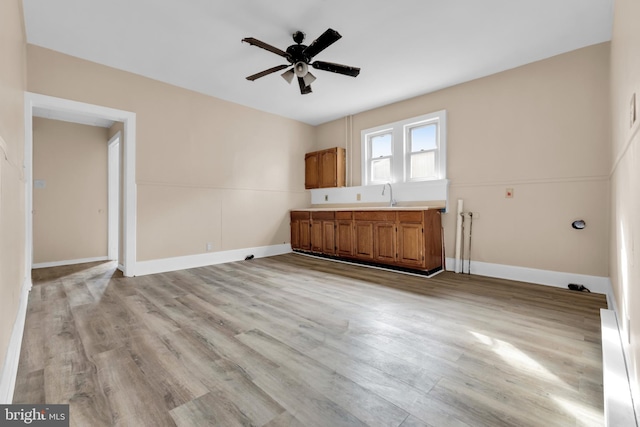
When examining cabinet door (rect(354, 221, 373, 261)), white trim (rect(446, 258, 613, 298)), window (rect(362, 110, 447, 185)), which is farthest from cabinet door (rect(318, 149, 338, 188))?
white trim (rect(446, 258, 613, 298))

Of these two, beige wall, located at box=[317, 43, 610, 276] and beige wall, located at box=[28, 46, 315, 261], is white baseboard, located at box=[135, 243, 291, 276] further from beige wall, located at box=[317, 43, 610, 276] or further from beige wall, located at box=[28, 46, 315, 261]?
beige wall, located at box=[317, 43, 610, 276]

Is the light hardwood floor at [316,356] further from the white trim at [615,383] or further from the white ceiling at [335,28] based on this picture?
the white ceiling at [335,28]

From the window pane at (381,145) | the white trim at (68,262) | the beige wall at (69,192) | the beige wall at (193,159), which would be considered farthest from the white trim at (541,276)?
the beige wall at (69,192)

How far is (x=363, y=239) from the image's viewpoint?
15.8 ft

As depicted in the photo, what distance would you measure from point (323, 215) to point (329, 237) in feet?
1.50

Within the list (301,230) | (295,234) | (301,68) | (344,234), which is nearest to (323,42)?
(301,68)

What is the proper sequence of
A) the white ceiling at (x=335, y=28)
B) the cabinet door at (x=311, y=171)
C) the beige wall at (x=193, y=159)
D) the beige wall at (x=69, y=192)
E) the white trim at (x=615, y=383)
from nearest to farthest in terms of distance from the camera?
the white trim at (x=615, y=383) < the white ceiling at (x=335, y=28) < the beige wall at (x=193, y=159) < the beige wall at (x=69, y=192) < the cabinet door at (x=311, y=171)

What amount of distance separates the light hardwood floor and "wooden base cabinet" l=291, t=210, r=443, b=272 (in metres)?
0.83

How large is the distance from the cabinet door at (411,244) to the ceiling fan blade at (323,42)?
8.68 feet

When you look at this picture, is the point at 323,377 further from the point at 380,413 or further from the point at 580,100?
the point at 580,100

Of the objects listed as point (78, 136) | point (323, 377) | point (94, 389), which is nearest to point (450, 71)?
point (323, 377)

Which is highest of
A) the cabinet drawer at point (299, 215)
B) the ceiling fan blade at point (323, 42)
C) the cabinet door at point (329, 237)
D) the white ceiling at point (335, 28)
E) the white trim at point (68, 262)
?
the white ceiling at point (335, 28)

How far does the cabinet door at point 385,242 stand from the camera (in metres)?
4.40

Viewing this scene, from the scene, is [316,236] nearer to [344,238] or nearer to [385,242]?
[344,238]
